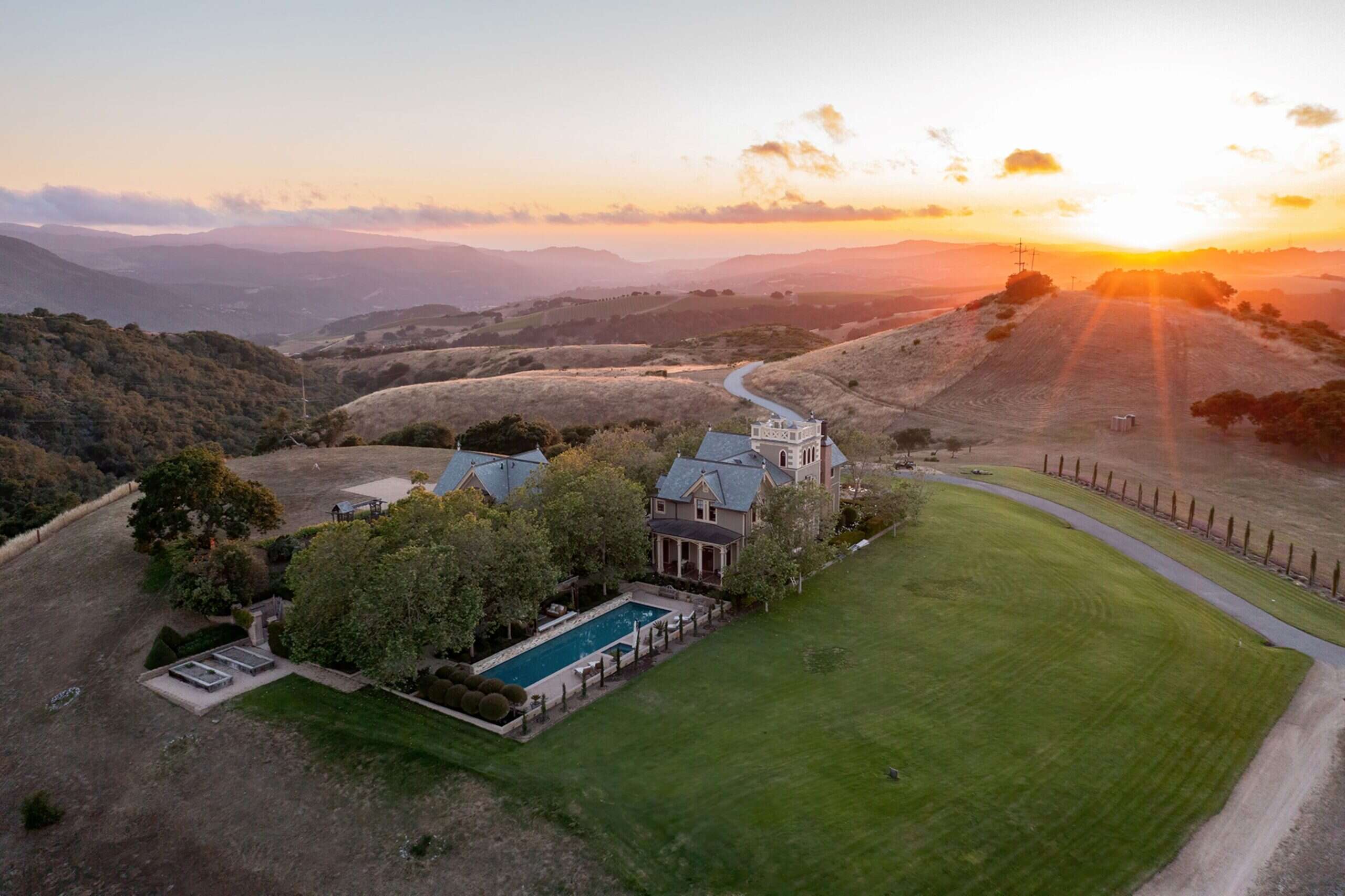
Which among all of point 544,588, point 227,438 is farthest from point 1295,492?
point 227,438

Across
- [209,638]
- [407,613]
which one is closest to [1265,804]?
[407,613]

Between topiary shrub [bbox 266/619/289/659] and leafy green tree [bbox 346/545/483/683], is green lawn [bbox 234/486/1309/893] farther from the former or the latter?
topiary shrub [bbox 266/619/289/659]

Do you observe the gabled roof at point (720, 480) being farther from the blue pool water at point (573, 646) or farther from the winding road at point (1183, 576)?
the winding road at point (1183, 576)

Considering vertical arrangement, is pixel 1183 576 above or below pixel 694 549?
below

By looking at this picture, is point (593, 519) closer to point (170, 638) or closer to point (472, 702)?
point (472, 702)

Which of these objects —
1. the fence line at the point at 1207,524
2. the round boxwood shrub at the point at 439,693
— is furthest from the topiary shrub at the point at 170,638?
the fence line at the point at 1207,524

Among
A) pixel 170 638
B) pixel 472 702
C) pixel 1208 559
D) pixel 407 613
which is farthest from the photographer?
pixel 1208 559
